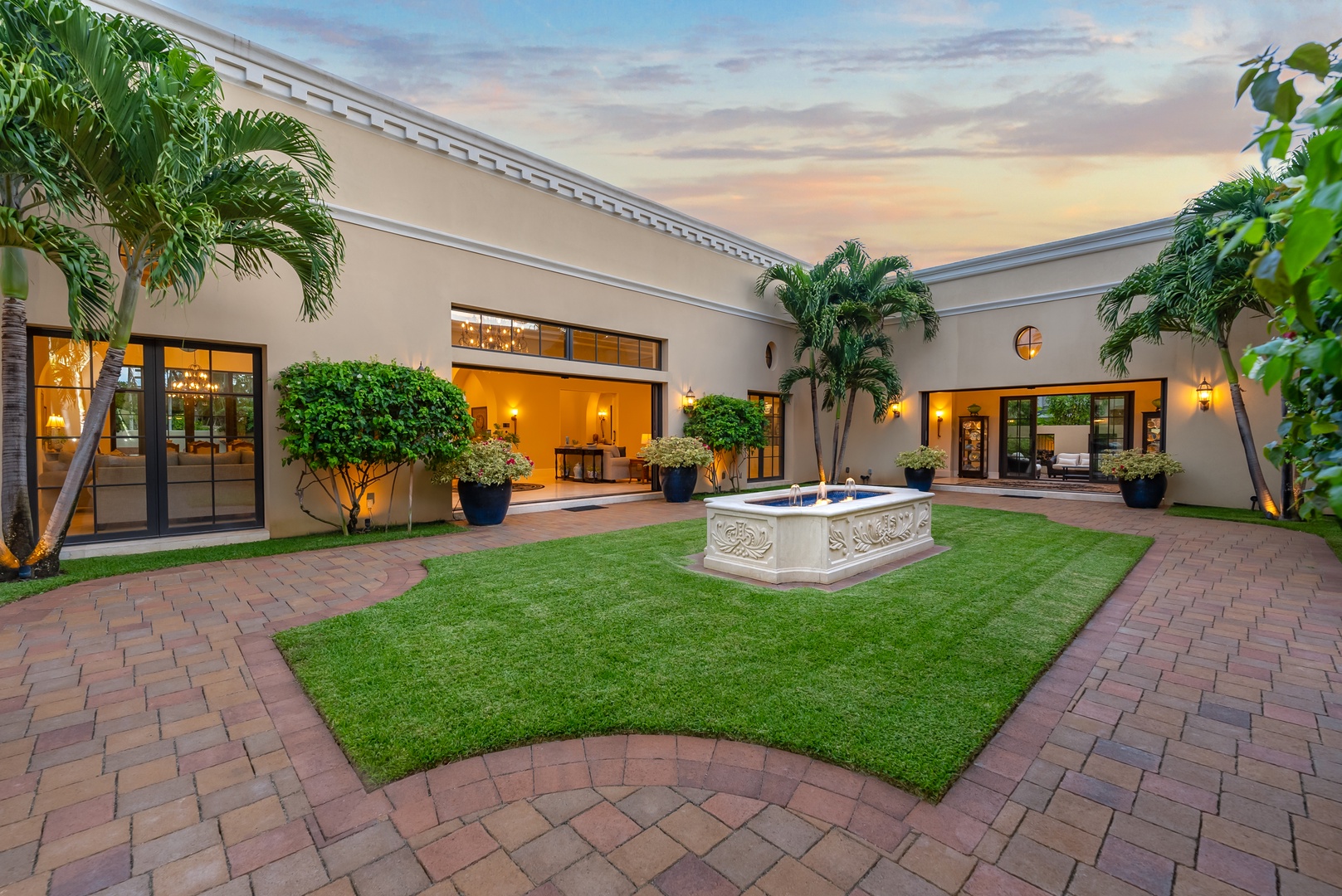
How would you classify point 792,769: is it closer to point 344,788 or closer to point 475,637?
point 344,788

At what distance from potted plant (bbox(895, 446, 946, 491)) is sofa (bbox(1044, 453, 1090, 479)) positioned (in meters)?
6.28

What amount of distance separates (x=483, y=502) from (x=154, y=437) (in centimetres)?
358

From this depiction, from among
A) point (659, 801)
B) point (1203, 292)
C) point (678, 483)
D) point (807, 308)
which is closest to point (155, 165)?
point (659, 801)

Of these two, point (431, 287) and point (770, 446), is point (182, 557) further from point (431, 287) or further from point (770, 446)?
point (770, 446)

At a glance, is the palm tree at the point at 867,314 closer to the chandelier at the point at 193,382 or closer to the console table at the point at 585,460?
the console table at the point at 585,460

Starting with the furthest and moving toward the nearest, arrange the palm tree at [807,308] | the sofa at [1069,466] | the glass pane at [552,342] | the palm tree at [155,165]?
the sofa at [1069,466]
the palm tree at [807,308]
the glass pane at [552,342]
the palm tree at [155,165]

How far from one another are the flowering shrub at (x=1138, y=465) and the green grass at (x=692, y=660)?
18.6 feet

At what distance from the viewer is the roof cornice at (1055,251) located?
10.2 meters

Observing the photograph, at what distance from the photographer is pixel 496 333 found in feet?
29.6

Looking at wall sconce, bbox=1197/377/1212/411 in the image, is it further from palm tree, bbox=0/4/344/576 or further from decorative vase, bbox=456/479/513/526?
palm tree, bbox=0/4/344/576

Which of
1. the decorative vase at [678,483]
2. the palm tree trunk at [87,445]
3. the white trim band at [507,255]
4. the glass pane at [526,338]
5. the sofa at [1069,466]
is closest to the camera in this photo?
the palm tree trunk at [87,445]

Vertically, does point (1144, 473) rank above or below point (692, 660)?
above

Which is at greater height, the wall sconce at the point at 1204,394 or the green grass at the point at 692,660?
the wall sconce at the point at 1204,394

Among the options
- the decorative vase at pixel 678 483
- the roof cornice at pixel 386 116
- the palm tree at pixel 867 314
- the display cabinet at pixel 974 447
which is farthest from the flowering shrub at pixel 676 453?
the display cabinet at pixel 974 447
